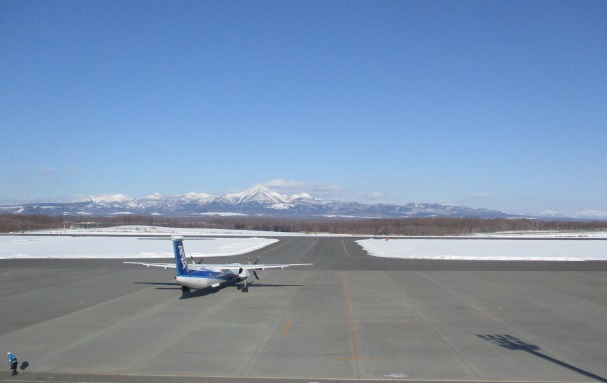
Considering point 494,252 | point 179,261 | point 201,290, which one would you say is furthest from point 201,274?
point 494,252

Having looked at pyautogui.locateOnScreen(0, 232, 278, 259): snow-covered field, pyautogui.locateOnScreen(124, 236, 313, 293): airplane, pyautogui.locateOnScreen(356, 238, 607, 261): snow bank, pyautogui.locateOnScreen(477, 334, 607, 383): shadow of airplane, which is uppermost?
pyautogui.locateOnScreen(124, 236, 313, 293): airplane

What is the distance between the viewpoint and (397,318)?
20312 millimetres

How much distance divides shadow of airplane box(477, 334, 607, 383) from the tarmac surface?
0.04 metres

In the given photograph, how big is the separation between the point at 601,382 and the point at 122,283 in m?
26.0

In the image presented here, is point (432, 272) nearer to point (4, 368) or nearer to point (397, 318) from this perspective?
point (397, 318)

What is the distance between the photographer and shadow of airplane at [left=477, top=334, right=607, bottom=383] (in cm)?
1328

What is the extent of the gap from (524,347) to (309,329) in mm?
7032

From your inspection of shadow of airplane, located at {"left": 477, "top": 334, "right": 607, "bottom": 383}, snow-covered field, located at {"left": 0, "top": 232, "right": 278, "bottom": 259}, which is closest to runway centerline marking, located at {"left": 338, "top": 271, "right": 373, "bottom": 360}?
shadow of airplane, located at {"left": 477, "top": 334, "right": 607, "bottom": 383}

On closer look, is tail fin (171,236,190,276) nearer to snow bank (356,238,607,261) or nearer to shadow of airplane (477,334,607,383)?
shadow of airplane (477,334,607,383)

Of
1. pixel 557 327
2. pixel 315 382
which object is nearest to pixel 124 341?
pixel 315 382

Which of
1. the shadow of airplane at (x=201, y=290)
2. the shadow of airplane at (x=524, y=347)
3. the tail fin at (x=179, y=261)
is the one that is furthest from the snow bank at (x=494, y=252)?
the shadow of airplane at (x=524, y=347)

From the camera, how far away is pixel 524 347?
15922mm

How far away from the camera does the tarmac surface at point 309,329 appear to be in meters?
13.4

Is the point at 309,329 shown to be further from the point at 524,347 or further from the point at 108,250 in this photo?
the point at 108,250
